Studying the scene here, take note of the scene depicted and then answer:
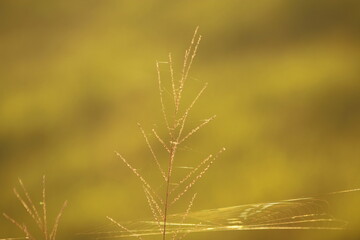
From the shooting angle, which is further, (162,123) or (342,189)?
(162,123)

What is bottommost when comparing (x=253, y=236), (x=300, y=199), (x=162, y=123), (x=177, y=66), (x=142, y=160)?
(x=253, y=236)

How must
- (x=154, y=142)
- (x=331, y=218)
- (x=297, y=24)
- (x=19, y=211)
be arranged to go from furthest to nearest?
(x=19, y=211) < (x=154, y=142) < (x=297, y=24) < (x=331, y=218)

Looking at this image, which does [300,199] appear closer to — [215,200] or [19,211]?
[215,200]

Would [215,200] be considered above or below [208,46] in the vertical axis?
below

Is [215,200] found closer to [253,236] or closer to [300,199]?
[253,236]

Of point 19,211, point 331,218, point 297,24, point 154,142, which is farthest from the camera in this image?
point 19,211

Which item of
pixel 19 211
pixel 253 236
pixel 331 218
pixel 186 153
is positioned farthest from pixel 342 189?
pixel 19 211

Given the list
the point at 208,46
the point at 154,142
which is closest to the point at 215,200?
the point at 154,142

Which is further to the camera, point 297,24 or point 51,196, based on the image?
point 51,196

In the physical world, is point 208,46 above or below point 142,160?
above
